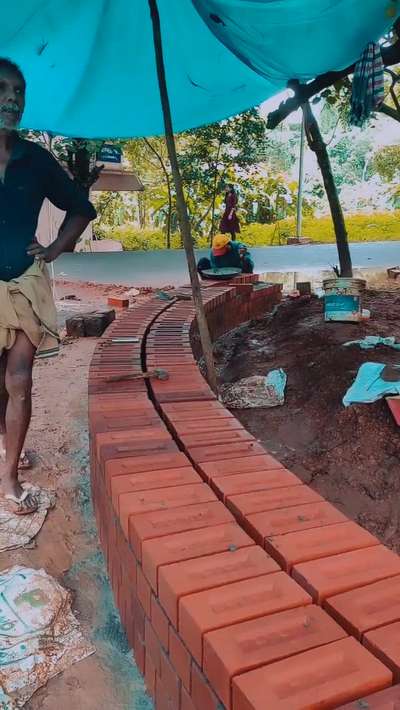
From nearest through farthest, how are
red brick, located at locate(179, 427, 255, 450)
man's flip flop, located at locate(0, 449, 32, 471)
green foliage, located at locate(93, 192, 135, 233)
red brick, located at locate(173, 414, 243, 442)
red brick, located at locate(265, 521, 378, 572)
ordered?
red brick, located at locate(265, 521, 378, 572) → red brick, located at locate(179, 427, 255, 450) → red brick, located at locate(173, 414, 243, 442) → man's flip flop, located at locate(0, 449, 32, 471) → green foliage, located at locate(93, 192, 135, 233)

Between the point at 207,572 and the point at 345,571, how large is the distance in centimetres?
32

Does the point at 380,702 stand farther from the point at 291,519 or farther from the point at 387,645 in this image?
the point at 291,519

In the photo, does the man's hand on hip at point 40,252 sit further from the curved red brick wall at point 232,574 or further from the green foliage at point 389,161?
the green foliage at point 389,161

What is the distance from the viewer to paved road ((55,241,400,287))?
38.1 feet

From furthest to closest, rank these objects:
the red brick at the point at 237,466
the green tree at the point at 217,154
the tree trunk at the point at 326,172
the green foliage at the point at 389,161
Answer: the green foliage at the point at 389,161 → the green tree at the point at 217,154 → the tree trunk at the point at 326,172 → the red brick at the point at 237,466

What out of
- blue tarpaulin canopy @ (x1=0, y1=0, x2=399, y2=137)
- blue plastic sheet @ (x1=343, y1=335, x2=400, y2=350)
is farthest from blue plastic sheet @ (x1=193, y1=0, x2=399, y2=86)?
blue plastic sheet @ (x1=343, y1=335, x2=400, y2=350)

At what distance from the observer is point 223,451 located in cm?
201

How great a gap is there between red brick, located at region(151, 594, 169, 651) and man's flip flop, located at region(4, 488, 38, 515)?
1.14 metres

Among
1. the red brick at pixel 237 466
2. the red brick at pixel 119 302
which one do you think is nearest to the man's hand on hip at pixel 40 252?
the red brick at pixel 237 466

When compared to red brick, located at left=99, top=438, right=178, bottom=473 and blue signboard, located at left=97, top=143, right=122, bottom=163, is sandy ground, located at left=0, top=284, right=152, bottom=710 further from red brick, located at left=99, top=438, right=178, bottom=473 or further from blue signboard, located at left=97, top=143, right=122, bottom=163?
blue signboard, located at left=97, top=143, right=122, bottom=163

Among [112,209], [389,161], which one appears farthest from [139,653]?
[389,161]

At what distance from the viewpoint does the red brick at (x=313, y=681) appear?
0.97 metres

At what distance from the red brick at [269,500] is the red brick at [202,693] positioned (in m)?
0.47

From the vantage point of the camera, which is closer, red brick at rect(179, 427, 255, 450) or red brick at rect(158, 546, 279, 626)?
red brick at rect(158, 546, 279, 626)
